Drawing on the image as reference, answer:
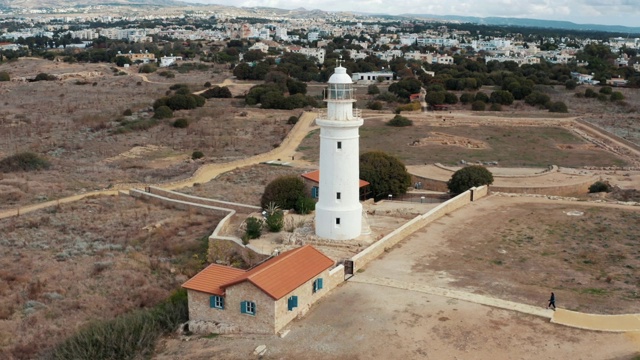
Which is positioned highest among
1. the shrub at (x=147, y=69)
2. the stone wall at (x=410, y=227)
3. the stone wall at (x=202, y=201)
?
the shrub at (x=147, y=69)

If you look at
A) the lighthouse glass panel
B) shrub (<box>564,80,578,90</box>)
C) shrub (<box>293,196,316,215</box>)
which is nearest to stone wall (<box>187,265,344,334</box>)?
the lighthouse glass panel

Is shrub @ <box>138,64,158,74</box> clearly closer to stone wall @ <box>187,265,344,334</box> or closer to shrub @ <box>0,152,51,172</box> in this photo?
shrub @ <box>0,152,51,172</box>

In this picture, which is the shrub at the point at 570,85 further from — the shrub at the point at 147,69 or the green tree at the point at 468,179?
the shrub at the point at 147,69

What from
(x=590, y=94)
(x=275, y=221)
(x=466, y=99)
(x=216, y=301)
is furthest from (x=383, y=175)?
(x=590, y=94)

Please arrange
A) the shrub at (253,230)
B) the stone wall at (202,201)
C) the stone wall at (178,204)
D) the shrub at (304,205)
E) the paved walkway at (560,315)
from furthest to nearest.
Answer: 1. the stone wall at (178,204)
2. the stone wall at (202,201)
3. the shrub at (304,205)
4. the shrub at (253,230)
5. the paved walkway at (560,315)

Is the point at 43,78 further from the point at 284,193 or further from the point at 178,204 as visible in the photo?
the point at 284,193

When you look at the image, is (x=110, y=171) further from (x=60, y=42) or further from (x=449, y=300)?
(x=60, y=42)

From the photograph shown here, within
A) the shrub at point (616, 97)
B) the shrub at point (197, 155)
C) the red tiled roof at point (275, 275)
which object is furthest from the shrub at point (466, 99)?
the red tiled roof at point (275, 275)
